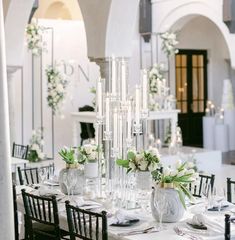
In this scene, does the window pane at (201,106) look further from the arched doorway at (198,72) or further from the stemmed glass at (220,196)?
the stemmed glass at (220,196)

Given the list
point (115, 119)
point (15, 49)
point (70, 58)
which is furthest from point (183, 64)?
point (115, 119)

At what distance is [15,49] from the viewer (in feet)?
31.7

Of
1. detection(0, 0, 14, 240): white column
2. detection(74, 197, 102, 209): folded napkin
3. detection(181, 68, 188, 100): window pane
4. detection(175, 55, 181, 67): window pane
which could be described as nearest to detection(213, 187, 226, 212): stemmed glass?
detection(74, 197, 102, 209): folded napkin

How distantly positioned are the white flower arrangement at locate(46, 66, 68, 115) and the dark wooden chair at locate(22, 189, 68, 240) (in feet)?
22.3

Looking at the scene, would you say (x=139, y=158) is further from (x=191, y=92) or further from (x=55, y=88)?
(x=191, y=92)

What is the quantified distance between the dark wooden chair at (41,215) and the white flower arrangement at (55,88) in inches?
268

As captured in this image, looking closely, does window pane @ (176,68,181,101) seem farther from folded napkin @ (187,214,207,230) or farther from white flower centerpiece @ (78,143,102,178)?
folded napkin @ (187,214,207,230)

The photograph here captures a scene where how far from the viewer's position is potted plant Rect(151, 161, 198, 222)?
14.4 ft

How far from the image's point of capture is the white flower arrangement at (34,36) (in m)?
11.5

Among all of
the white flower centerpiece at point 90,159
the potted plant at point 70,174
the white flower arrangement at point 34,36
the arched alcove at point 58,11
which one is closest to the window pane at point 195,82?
the arched alcove at point 58,11

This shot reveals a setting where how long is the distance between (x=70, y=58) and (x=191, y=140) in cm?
494

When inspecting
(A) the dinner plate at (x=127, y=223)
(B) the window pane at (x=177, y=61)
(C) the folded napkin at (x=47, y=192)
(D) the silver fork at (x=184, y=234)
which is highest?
(B) the window pane at (x=177, y=61)

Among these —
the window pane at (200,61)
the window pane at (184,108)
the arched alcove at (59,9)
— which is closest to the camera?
the arched alcove at (59,9)

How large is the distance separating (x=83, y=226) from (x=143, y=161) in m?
0.85
